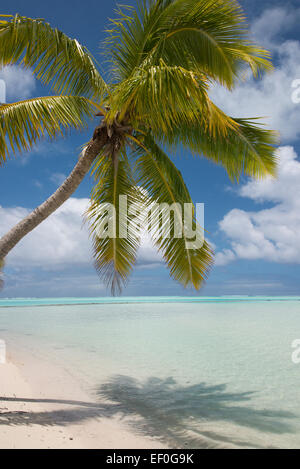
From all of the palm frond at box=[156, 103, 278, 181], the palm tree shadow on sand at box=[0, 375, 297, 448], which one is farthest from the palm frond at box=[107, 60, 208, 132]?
the palm tree shadow on sand at box=[0, 375, 297, 448]

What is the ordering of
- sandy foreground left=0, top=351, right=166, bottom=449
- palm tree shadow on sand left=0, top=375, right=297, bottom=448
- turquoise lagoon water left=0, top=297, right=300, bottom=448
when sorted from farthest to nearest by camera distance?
turquoise lagoon water left=0, top=297, right=300, bottom=448 < palm tree shadow on sand left=0, top=375, right=297, bottom=448 < sandy foreground left=0, top=351, right=166, bottom=449

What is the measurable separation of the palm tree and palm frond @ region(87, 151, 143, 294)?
0.02 metres

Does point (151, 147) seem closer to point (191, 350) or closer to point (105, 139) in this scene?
point (105, 139)

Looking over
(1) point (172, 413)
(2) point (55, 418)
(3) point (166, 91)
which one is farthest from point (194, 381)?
(3) point (166, 91)

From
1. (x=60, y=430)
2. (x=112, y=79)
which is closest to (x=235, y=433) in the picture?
(x=60, y=430)

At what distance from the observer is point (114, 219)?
19.1ft

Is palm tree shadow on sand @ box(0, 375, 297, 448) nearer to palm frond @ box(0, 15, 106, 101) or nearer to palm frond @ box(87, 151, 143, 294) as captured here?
palm frond @ box(87, 151, 143, 294)

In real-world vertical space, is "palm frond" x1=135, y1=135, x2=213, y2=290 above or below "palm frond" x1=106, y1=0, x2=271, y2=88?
below

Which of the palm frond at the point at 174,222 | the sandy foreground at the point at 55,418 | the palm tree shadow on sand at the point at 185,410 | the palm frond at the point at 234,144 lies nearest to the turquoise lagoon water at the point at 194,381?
the palm tree shadow on sand at the point at 185,410

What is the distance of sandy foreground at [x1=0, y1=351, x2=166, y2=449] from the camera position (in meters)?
4.25

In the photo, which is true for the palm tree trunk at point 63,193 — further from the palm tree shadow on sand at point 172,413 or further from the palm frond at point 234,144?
the palm tree shadow on sand at point 172,413

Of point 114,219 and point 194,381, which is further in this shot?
point 194,381

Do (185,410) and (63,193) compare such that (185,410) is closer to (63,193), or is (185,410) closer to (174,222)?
(174,222)

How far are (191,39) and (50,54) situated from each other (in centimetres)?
202
